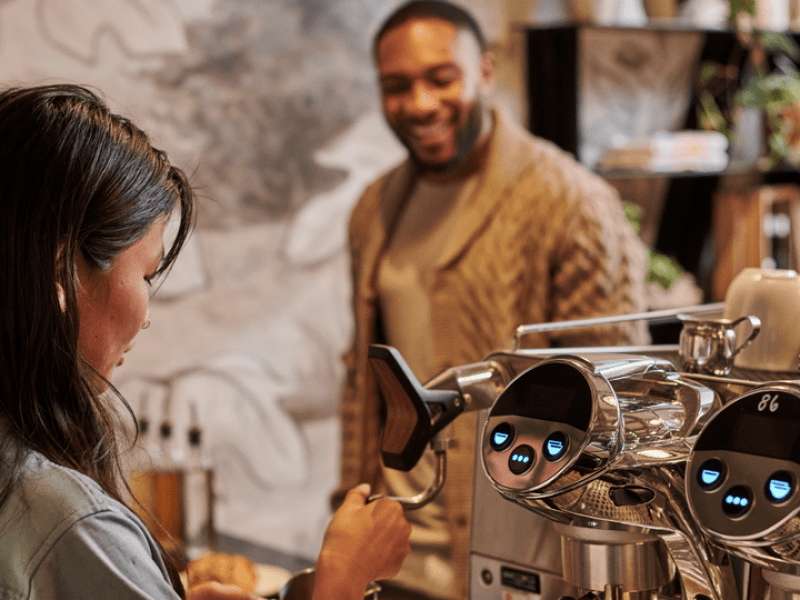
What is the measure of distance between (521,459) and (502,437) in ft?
0.10

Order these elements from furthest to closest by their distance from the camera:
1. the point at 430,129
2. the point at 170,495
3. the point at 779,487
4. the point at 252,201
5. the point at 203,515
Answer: the point at 252,201, the point at 430,129, the point at 203,515, the point at 170,495, the point at 779,487

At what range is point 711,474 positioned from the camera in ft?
1.66

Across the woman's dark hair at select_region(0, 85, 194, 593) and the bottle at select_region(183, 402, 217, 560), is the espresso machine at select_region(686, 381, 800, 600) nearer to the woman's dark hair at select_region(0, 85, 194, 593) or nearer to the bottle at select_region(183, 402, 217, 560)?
the woman's dark hair at select_region(0, 85, 194, 593)

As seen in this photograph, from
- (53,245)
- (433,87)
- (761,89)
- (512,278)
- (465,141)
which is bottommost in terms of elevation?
(512,278)

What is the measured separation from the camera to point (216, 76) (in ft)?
7.27

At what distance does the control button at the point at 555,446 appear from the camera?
1.86ft

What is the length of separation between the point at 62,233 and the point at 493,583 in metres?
0.50

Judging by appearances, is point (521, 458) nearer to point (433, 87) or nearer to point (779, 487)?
point (779, 487)

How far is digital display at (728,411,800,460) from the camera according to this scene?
483 mm

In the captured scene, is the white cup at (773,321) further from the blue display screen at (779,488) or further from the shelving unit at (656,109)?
the shelving unit at (656,109)

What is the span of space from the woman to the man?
973 millimetres

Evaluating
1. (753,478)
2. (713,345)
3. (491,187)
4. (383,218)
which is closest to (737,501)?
(753,478)

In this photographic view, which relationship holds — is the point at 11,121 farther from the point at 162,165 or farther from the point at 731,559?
the point at 731,559

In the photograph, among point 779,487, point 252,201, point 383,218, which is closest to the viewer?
point 779,487
